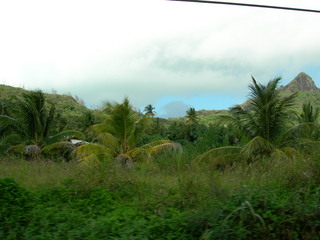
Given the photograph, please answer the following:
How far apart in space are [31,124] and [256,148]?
43.8 ft

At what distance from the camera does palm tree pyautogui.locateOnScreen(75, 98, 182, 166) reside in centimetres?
1590

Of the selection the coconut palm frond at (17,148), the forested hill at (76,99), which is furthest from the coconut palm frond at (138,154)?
the forested hill at (76,99)

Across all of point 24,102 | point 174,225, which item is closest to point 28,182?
point 174,225

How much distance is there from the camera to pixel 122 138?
650 inches

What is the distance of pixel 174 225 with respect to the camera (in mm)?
4941

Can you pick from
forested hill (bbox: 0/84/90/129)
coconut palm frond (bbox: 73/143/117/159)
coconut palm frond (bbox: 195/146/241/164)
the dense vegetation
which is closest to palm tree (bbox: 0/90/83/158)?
coconut palm frond (bbox: 73/143/117/159)

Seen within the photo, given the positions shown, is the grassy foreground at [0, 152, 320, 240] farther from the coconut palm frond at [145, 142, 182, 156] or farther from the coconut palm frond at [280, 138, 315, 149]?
the coconut palm frond at [145, 142, 182, 156]

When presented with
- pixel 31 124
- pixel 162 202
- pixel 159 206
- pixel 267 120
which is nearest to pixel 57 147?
pixel 31 124

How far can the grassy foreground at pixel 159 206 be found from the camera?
15.4 ft

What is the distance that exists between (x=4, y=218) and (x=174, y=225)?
2.72 m

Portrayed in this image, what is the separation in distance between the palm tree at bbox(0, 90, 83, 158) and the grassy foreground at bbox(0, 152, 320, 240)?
11.8 meters

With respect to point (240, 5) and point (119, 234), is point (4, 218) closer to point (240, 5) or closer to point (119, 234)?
point (119, 234)

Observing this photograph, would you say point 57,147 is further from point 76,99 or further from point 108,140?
point 76,99

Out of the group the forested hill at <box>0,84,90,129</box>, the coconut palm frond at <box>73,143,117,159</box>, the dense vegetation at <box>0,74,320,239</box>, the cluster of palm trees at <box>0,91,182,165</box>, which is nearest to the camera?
the dense vegetation at <box>0,74,320,239</box>
